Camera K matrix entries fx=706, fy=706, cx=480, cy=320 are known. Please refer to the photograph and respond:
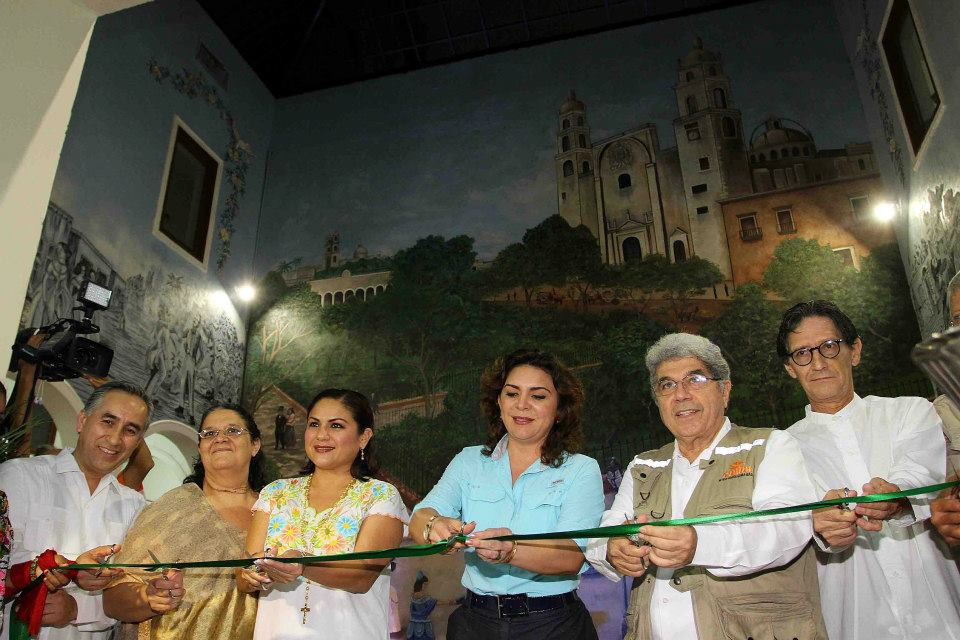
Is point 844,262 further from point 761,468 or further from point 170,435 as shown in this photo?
point 170,435

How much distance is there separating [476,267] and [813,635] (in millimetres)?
8618

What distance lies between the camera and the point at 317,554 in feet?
8.39

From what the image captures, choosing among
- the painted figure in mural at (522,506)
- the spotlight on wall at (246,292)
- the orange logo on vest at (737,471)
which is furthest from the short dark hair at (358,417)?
the spotlight on wall at (246,292)

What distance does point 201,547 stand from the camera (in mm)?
2943

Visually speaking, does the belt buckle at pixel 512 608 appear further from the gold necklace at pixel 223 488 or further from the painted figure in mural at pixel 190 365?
the painted figure in mural at pixel 190 365

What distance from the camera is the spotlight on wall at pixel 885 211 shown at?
8.76 m

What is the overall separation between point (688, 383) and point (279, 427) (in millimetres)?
8534

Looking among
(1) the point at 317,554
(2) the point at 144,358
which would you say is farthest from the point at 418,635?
(2) the point at 144,358

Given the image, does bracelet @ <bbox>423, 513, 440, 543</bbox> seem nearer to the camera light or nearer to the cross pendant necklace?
the cross pendant necklace

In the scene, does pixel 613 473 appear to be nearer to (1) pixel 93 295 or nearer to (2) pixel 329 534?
(1) pixel 93 295

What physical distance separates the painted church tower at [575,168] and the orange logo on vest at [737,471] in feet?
26.6

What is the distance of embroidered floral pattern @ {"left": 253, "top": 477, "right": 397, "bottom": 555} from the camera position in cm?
257

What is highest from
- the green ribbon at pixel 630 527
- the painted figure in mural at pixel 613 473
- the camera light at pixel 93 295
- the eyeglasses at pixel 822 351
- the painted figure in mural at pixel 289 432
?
the painted figure in mural at pixel 289 432

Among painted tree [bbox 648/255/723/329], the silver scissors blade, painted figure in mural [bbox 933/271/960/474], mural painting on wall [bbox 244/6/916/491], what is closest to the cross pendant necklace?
the silver scissors blade
